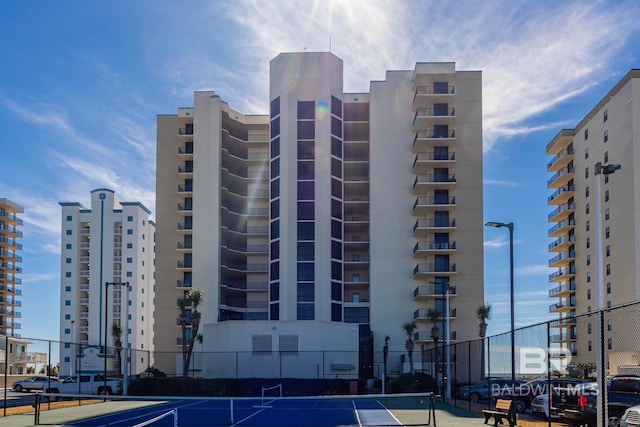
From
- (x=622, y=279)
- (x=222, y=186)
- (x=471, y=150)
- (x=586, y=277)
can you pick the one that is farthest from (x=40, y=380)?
(x=586, y=277)

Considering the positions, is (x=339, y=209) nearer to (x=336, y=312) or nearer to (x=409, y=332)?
(x=336, y=312)

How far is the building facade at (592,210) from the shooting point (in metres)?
75.2

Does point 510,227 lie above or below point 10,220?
below

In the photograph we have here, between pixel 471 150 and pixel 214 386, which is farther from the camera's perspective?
pixel 471 150

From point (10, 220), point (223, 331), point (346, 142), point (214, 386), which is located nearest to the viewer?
point (214, 386)

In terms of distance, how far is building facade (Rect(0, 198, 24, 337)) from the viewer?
4481 inches

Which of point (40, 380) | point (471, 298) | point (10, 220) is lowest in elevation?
point (40, 380)

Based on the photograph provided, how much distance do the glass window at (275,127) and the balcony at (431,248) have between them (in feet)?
63.9

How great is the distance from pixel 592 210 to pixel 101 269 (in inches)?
2973

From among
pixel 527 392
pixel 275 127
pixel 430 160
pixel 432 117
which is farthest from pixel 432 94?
pixel 527 392

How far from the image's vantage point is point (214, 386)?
2009 inches

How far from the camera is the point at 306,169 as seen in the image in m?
76.4

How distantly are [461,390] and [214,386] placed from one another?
17579 mm

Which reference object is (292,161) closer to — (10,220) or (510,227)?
(510,227)
